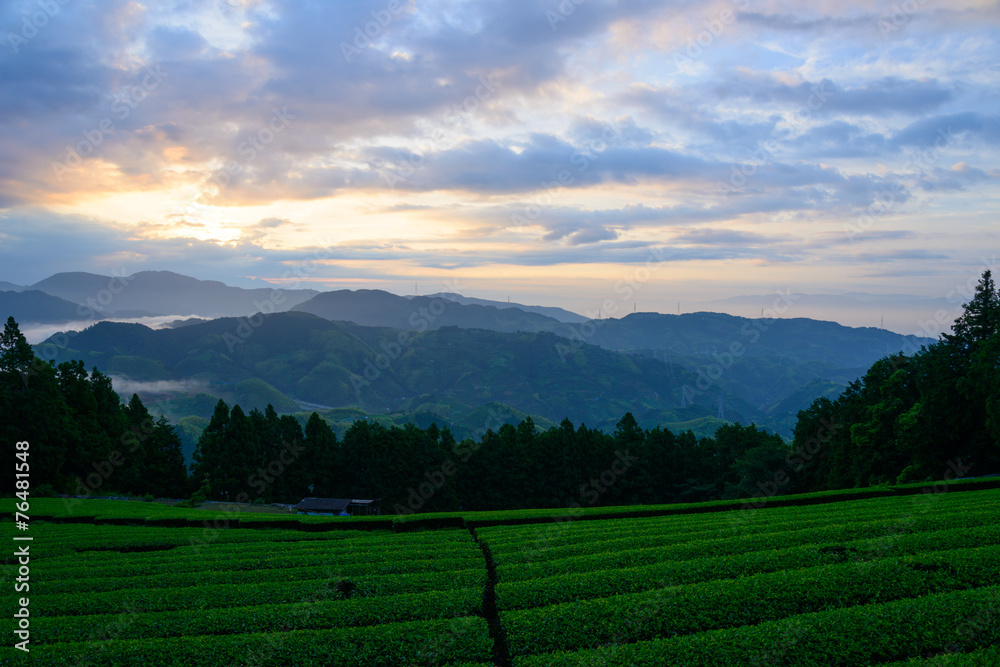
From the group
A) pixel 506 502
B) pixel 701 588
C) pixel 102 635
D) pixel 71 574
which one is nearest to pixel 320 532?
pixel 71 574

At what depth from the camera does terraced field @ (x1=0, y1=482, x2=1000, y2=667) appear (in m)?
11.5

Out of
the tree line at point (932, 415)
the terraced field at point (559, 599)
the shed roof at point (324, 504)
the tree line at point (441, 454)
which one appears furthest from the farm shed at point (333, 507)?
the tree line at point (932, 415)

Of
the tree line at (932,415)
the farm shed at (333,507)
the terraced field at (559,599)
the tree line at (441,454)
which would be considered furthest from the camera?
the farm shed at (333,507)

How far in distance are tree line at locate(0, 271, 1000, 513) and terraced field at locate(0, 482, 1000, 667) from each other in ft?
95.0

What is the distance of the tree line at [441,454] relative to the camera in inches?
1789

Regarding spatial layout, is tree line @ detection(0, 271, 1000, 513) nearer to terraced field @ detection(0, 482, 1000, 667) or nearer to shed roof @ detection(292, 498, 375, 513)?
shed roof @ detection(292, 498, 375, 513)

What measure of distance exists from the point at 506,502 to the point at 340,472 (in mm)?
20190

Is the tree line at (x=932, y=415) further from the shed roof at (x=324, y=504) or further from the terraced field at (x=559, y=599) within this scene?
the shed roof at (x=324, y=504)

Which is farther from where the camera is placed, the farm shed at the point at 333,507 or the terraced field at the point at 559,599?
the farm shed at the point at 333,507

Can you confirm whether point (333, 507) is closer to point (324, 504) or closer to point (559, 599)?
point (324, 504)

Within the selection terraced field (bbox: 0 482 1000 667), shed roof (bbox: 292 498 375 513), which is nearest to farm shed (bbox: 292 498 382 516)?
shed roof (bbox: 292 498 375 513)

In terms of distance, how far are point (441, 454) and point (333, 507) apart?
42.7ft

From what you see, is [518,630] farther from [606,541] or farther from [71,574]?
[71,574]

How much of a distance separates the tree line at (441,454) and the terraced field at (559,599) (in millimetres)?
28970
